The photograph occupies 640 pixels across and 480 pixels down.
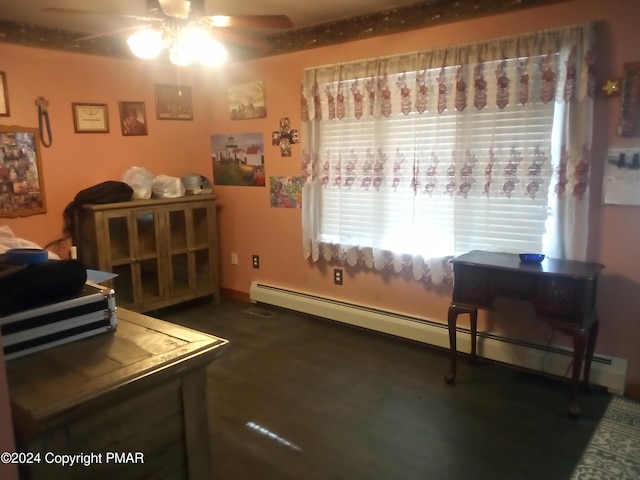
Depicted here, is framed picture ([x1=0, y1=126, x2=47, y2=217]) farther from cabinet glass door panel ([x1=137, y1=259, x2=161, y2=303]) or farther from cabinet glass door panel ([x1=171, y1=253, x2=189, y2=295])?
cabinet glass door panel ([x1=171, y1=253, x2=189, y2=295])

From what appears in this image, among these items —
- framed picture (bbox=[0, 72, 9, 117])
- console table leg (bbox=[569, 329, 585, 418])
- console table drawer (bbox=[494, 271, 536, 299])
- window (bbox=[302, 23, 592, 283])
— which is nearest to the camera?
console table leg (bbox=[569, 329, 585, 418])

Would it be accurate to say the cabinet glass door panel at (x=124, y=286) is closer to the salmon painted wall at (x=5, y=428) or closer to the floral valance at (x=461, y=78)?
the floral valance at (x=461, y=78)

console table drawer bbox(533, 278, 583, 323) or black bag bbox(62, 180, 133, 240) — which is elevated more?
black bag bbox(62, 180, 133, 240)

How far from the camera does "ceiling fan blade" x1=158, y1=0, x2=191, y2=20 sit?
2.22 meters

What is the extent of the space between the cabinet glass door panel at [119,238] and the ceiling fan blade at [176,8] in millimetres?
1961

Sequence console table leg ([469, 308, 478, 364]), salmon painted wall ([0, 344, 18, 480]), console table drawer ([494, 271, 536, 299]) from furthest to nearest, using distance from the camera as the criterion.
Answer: console table leg ([469, 308, 478, 364]) < console table drawer ([494, 271, 536, 299]) < salmon painted wall ([0, 344, 18, 480])

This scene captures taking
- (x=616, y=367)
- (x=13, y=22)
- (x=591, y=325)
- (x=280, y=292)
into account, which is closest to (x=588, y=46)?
(x=591, y=325)

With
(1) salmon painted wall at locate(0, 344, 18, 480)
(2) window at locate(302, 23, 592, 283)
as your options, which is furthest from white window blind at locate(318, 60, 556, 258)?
(1) salmon painted wall at locate(0, 344, 18, 480)

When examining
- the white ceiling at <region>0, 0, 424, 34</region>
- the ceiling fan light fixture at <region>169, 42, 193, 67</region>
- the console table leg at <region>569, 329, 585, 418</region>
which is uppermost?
the white ceiling at <region>0, 0, 424, 34</region>

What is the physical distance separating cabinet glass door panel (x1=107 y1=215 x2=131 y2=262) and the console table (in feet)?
8.54

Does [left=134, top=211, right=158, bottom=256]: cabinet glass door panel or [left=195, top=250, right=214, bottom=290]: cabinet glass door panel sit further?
[left=195, top=250, right=214, bottom=290]: cabinet glass door panel

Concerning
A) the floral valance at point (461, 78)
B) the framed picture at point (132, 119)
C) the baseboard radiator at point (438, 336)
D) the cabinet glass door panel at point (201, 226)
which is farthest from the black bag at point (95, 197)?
the floral valance at point (461, 78)

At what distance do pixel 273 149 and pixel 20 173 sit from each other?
194 cm

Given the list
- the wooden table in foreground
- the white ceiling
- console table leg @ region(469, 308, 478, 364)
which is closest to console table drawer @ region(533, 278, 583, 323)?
console table leg @ region(469, 308, 478, 364)
